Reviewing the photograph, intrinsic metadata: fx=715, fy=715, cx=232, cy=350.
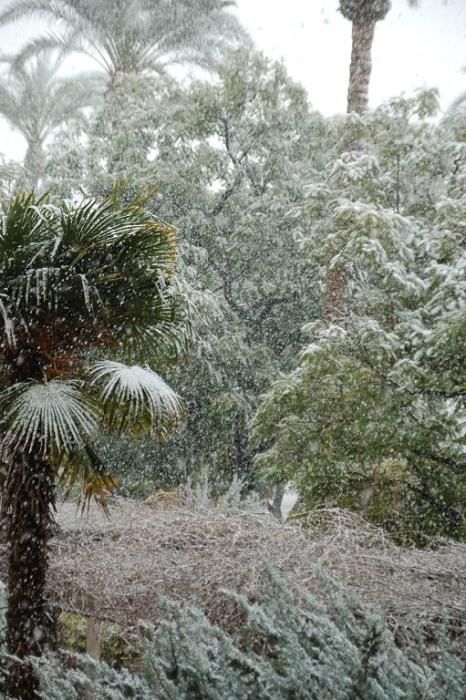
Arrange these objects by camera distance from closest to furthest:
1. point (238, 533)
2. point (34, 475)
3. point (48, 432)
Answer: point (48, 432), point (34, 475), point (238, 533)

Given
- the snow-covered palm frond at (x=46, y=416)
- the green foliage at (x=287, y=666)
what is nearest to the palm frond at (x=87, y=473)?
the snow-covered palm frond at (x=46, y=416)

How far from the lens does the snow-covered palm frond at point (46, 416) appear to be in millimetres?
4348

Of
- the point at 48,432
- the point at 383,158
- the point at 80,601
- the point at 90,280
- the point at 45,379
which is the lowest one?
the point at 80,601

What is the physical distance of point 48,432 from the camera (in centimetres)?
448

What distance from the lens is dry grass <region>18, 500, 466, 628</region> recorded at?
4445mm

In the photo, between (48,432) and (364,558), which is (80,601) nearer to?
(48,432)

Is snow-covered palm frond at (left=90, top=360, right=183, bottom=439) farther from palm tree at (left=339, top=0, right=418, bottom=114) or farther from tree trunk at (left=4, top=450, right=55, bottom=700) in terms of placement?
palm tree at (left=339, top=0, right=418, bottom=114)

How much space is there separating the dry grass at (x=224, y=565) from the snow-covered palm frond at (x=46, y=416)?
1100mm

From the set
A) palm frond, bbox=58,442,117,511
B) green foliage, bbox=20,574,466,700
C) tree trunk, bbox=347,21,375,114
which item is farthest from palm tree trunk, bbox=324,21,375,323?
green foliage, bbox=20,574,466,700

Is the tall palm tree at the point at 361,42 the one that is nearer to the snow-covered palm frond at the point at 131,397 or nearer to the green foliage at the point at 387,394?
the green foliage at the point at 387,394

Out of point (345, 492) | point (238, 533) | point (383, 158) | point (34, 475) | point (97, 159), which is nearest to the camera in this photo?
point (34, 475)

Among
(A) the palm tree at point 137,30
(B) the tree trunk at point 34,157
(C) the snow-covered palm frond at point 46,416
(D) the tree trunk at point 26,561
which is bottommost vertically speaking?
(D) the tree trunk at point 26,561

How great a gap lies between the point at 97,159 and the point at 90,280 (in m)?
8.26

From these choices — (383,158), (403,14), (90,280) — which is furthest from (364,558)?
(403,14)
